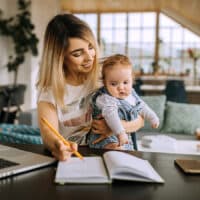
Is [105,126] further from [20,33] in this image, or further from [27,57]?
[27,57]

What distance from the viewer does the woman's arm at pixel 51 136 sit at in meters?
0.98

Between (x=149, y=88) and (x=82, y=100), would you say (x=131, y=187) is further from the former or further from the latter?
(x=149, y=88)

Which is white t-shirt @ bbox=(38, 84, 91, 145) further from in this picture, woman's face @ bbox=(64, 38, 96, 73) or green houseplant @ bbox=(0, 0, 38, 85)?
green houseplant @ bbox=(0, 0, 38, 85)

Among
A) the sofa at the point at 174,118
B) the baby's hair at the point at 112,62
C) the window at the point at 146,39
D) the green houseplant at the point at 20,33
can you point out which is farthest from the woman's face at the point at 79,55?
the window at the point at 146,39

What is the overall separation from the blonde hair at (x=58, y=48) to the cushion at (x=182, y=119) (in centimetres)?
265

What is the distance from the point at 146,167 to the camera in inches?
35.0

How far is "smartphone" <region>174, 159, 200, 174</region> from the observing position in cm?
91

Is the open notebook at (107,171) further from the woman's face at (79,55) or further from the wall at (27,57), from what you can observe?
the wall at (27,57)

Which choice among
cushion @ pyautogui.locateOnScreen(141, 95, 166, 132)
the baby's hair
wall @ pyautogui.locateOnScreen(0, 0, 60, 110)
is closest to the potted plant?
wall @ pyautogui.locateOnScreen(0, 0, 60, 110)

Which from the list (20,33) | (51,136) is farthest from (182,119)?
(20,33)

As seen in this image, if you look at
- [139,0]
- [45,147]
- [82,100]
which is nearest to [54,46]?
[82,100]

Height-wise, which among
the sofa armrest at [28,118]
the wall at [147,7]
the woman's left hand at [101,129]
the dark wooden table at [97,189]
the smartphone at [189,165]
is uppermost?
the wall at [147,7]

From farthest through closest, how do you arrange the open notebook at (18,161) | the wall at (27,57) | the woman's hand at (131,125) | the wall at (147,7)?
1. the wall at (147,7)
2. the wall at (27,57)
3. the woman's hand at (131,125)
4. the open notebook at (18,161)

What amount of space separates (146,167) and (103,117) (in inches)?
19.9
